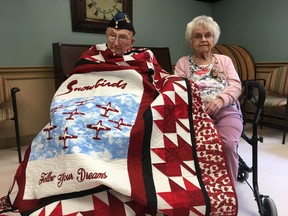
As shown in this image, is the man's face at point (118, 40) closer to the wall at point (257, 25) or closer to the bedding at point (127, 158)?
the bedding at point (127, 158)

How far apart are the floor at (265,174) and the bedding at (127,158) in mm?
490

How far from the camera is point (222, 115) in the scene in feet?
4.31

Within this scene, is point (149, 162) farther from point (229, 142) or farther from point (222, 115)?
point (222, 115)

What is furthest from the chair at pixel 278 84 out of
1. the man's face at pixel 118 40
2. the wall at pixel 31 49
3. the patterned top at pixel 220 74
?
the wall at pixel 31 49

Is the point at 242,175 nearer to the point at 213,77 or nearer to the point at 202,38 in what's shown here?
the point at 213,77

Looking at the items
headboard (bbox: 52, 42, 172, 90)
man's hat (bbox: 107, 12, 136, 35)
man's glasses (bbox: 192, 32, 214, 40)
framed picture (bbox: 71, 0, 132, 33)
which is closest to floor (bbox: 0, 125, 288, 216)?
headboard (bbox: 52, 42, 172, 90)

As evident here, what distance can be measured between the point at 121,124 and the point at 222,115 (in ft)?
1.94

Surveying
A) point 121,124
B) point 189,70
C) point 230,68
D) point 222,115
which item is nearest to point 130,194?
point 121,124

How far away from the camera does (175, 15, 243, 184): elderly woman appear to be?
1.27 m

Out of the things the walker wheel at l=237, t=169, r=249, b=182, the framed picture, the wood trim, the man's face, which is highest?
the framed picture

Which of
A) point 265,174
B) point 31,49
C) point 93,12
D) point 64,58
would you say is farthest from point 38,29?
point 265,174

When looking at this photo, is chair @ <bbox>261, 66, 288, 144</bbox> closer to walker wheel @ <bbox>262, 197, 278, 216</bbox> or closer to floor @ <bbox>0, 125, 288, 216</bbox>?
floor @ <bbox>0, 125, 288, 216</bbox>

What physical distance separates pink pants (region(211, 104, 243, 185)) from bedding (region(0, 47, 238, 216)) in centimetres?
11

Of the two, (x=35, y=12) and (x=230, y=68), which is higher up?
(x=35, y=12)
